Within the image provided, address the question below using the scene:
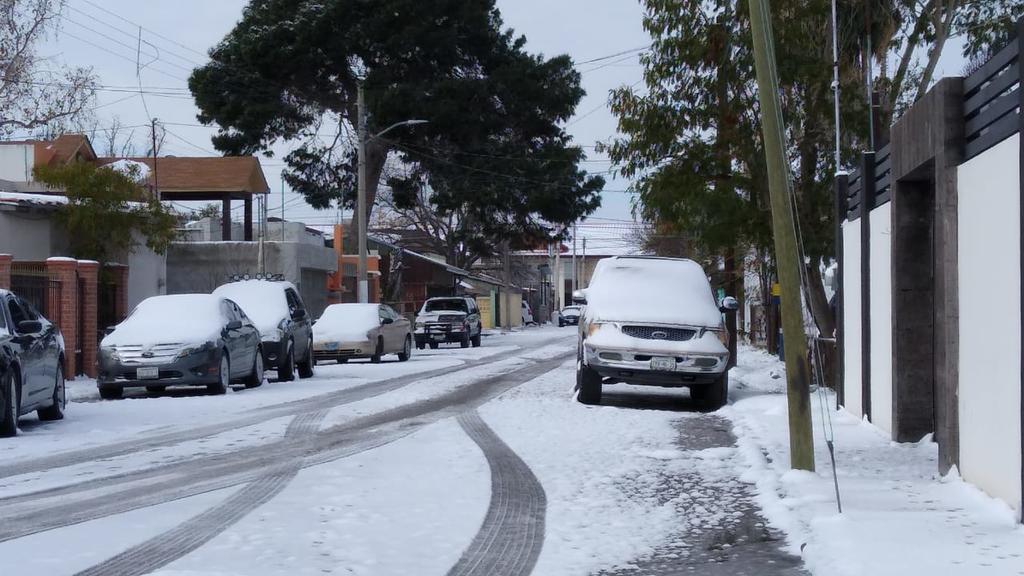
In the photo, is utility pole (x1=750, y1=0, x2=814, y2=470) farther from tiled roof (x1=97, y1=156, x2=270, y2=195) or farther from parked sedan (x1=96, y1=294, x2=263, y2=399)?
tiled roof (x1=97, y1=156, x2=270, y2=195)

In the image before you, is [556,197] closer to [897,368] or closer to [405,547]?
[897,368]

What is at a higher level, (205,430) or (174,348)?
(174,348)

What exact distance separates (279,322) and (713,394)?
9.20m

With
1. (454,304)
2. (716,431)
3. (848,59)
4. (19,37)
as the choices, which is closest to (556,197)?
(454,304)

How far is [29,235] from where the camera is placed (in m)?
27.6

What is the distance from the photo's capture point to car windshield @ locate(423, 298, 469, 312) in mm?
44688

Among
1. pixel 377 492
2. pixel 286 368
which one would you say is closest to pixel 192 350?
pixel 286 368

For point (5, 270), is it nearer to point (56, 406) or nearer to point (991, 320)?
point (56, 406)

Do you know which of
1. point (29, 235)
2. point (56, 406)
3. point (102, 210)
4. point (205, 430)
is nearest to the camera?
point (205, 430)

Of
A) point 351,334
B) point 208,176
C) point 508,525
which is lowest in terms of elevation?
point 508,525

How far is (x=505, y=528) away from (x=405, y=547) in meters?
0.92

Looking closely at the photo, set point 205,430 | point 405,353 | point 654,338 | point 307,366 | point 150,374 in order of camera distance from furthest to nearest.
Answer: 1. point 405,353
2. point 307,366
3. point 150,374
4. point 654,338
5. point 205,430

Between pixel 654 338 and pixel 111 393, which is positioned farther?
pixel 111 393

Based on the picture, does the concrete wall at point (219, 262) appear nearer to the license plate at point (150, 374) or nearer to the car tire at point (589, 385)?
the license plate at point (150, 374)
